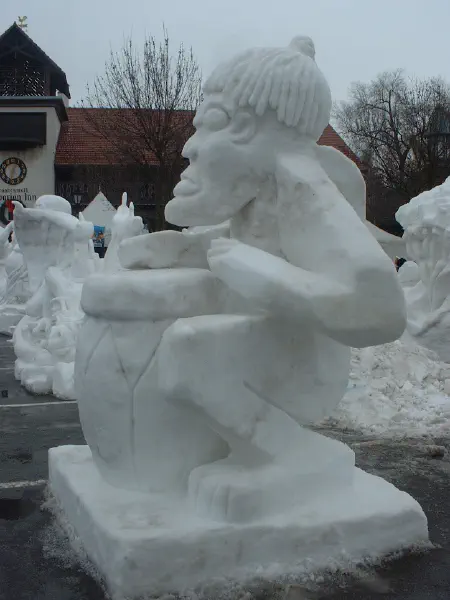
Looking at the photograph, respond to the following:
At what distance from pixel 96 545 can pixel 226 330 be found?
82cm

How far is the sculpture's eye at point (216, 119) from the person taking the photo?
250 centimetres

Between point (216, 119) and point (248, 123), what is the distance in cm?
12

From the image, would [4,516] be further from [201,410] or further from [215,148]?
[215,148]

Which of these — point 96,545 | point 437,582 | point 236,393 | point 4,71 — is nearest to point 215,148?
point 236,393

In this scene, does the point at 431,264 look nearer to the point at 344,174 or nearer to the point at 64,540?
the point at 344,174

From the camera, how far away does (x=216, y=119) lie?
250 cm

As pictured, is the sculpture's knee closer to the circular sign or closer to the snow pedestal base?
the snow pedestal base

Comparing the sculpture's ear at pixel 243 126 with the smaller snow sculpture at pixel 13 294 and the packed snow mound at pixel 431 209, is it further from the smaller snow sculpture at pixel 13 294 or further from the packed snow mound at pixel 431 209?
the smaller snow sculpture at pixel 13 294

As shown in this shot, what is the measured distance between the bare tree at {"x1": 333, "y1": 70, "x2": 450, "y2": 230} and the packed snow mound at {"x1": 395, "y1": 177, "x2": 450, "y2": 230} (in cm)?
1945

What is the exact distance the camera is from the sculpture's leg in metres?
2.25

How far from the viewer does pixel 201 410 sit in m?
2.33

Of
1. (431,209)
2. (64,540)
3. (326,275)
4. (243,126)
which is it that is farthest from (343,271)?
(431,209)

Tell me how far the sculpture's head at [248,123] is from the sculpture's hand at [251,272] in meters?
0.29

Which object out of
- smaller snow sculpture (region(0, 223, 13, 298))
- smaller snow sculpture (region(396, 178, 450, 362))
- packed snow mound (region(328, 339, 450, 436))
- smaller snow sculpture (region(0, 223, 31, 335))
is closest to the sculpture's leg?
packed snow mound (region(328, 339, 450, 436))
